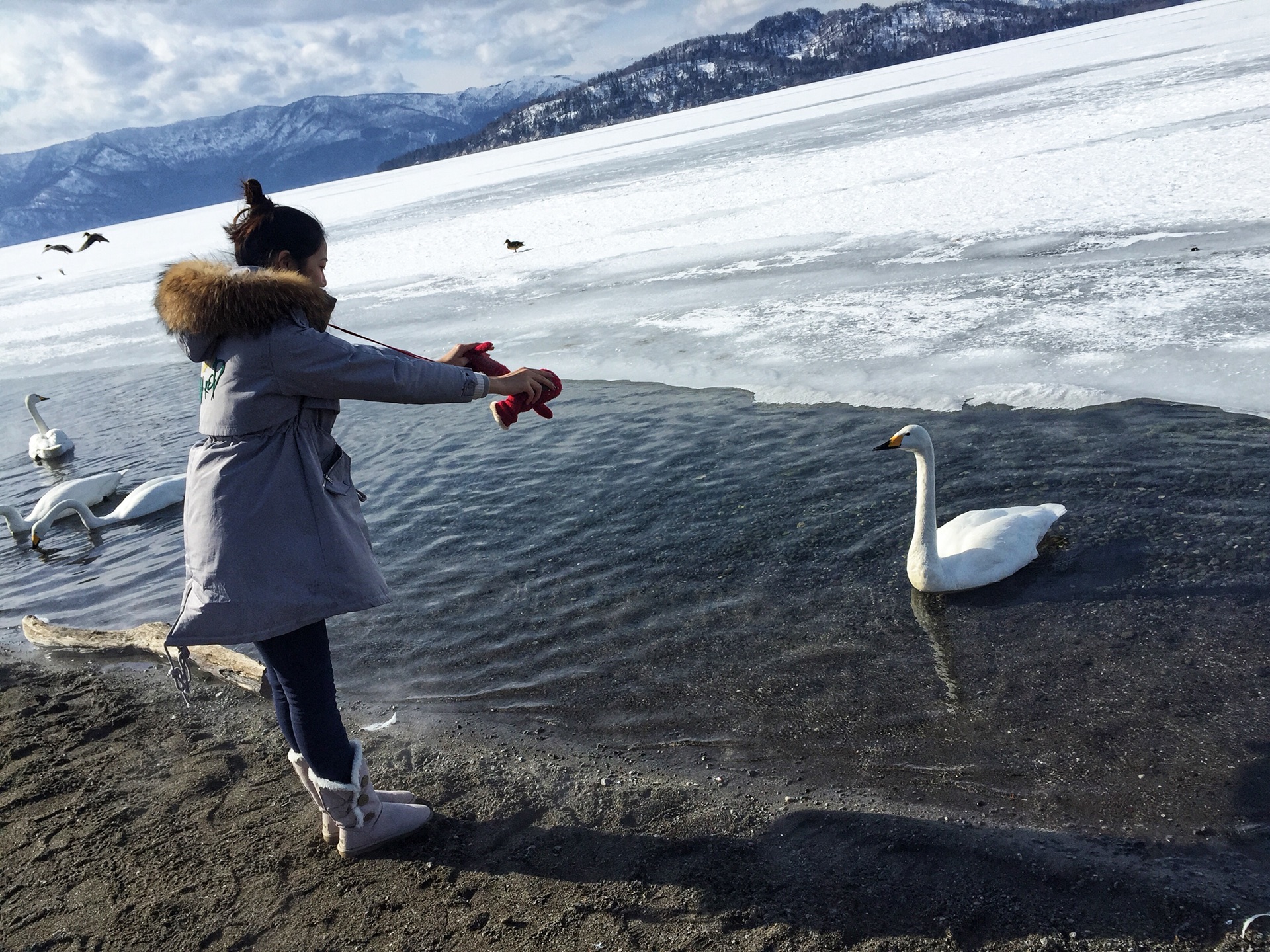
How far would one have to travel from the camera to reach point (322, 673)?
2727 millimetres

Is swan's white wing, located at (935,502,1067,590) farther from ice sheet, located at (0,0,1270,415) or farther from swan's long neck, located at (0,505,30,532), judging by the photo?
swan's long neck, located at (0,505,30,532)

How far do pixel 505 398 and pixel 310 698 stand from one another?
1067 millimetres

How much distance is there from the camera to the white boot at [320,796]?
291 centimetres

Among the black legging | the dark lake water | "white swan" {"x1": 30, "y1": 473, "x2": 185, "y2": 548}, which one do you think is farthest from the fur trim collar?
"white swan" {"x1": 30, "y1": 473, "x2": 185, "y2": 548}

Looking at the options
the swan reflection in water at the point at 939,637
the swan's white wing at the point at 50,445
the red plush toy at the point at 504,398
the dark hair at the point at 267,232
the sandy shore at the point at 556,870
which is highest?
the dark hair at the point at 267,232

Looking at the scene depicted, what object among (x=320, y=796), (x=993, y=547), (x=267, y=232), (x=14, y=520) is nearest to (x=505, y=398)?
(x=267, y=232)

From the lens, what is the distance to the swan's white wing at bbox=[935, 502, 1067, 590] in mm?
4371

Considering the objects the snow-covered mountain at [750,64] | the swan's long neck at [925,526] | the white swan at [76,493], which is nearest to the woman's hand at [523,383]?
the swan's long neck at [925,526]

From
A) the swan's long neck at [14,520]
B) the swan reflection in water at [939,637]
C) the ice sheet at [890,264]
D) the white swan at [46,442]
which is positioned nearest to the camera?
the swan reflection in water at [939,637]

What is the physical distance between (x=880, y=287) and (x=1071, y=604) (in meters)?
5.74

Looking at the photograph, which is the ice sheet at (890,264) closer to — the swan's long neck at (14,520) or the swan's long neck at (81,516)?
the swan's long neck at (81,516)

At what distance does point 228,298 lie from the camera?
7.55 feet

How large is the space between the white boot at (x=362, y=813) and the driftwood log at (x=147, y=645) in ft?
4.65

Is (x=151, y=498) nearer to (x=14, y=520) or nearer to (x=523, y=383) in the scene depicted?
(x=14, y=520)
